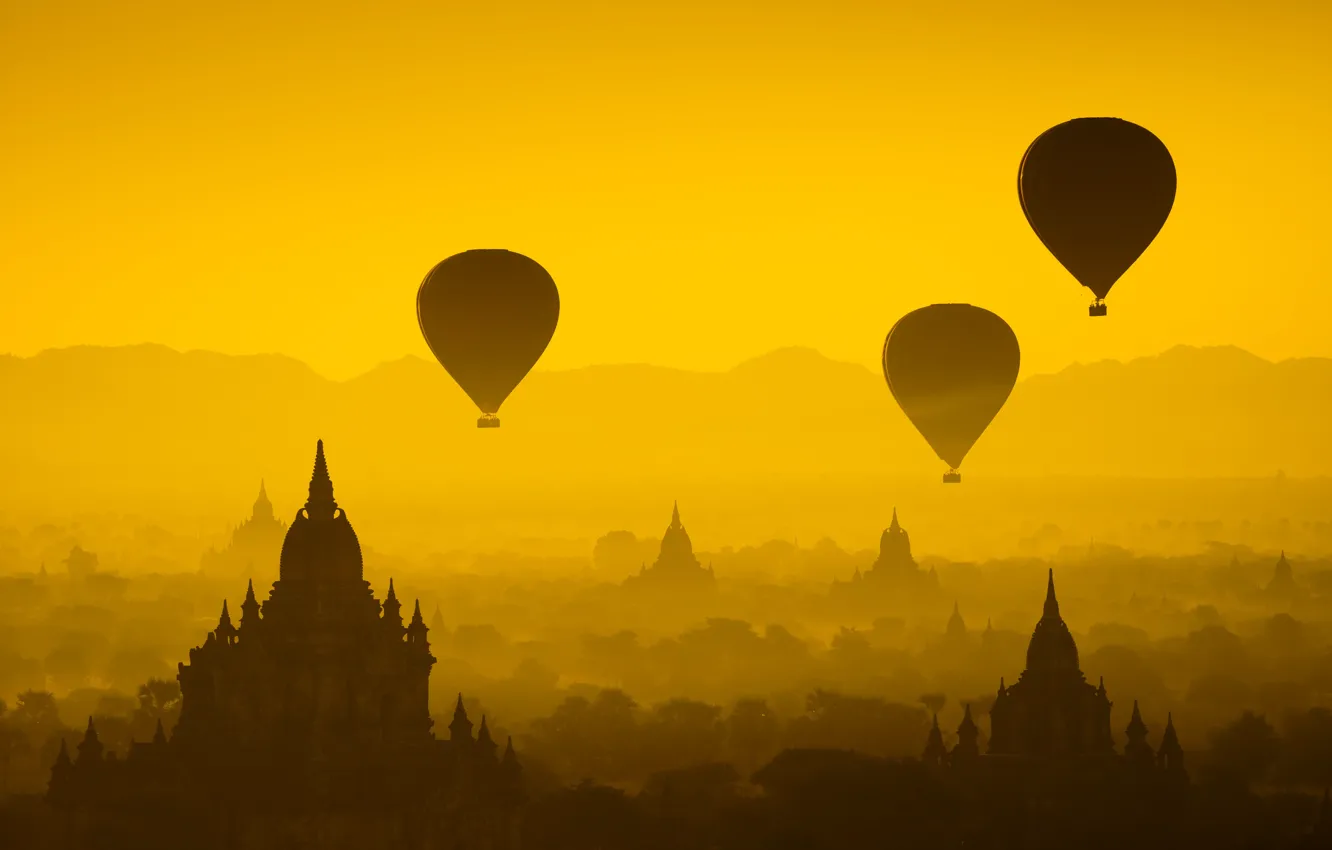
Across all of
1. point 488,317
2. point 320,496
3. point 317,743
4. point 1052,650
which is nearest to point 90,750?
point 317,743

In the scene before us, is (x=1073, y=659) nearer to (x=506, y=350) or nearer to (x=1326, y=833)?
(x=1326, y=833)

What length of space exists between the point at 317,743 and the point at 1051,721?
35708mm

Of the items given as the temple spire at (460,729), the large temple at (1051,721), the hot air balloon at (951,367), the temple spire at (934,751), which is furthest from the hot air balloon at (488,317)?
the temple spire at (934,751)

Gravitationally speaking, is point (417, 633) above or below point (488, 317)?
below

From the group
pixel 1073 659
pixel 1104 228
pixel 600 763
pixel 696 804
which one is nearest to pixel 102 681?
pixel 600 763

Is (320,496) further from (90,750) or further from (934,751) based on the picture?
(934,751)

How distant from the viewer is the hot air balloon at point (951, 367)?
10925cm

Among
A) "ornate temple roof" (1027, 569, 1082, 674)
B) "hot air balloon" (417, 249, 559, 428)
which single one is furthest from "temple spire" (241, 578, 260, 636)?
"ornate temple roof" (1027, 569, 1082, 674)

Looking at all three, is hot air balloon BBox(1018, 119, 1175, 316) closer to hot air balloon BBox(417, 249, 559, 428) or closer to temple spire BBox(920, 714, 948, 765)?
hot air balloon BBox(417, 249, 559, 428)

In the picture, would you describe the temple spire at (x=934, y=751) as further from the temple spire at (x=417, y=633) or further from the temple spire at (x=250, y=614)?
the temple spire at (x=250, y=614)

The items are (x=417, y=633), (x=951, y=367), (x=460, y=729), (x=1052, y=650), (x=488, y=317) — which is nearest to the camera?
(x=488, y=317)

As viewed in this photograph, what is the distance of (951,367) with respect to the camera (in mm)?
110625

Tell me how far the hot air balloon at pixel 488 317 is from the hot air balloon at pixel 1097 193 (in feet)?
61.9

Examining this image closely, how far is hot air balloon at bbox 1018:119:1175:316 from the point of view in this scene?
306 feet
